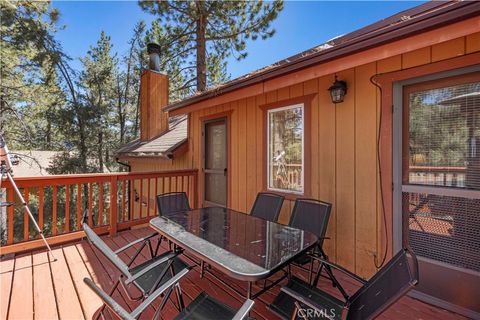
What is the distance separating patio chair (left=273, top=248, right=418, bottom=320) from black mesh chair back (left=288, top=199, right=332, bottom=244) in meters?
0.77

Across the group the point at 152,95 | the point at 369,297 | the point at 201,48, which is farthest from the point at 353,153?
the point at 201,48

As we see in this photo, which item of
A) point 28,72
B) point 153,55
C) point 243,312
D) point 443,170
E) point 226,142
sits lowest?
point 243,312

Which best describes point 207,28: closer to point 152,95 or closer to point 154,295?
point 152,95

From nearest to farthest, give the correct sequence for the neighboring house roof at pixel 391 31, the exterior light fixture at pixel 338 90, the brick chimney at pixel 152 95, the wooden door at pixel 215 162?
1. the neighboring house roof at pixel 391 31
2. the exterior light fixture at pixel 338 90
3. the wooden door at pixel 215 162
4. the brick chimney at pixel 152 95

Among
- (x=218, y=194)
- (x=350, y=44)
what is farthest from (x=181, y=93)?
(x=350, y=44)

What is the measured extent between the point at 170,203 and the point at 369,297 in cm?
274

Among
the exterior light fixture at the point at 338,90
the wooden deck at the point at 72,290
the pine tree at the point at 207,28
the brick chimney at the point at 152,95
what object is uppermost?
the pine tree at the point at 207,28

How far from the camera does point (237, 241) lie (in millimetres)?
2215

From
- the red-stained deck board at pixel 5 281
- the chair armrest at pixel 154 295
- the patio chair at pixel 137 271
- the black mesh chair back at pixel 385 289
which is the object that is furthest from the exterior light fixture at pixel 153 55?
the black mesh chair back at pixel 385 289

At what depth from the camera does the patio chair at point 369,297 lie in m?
1.35

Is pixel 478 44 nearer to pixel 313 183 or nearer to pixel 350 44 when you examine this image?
pixel 350 44

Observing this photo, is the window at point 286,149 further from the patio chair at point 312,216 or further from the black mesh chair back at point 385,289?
the black mesh chair back at point 385,289

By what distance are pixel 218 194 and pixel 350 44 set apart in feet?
11.7

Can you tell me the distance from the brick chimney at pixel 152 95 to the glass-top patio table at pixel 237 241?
5.74 metres
